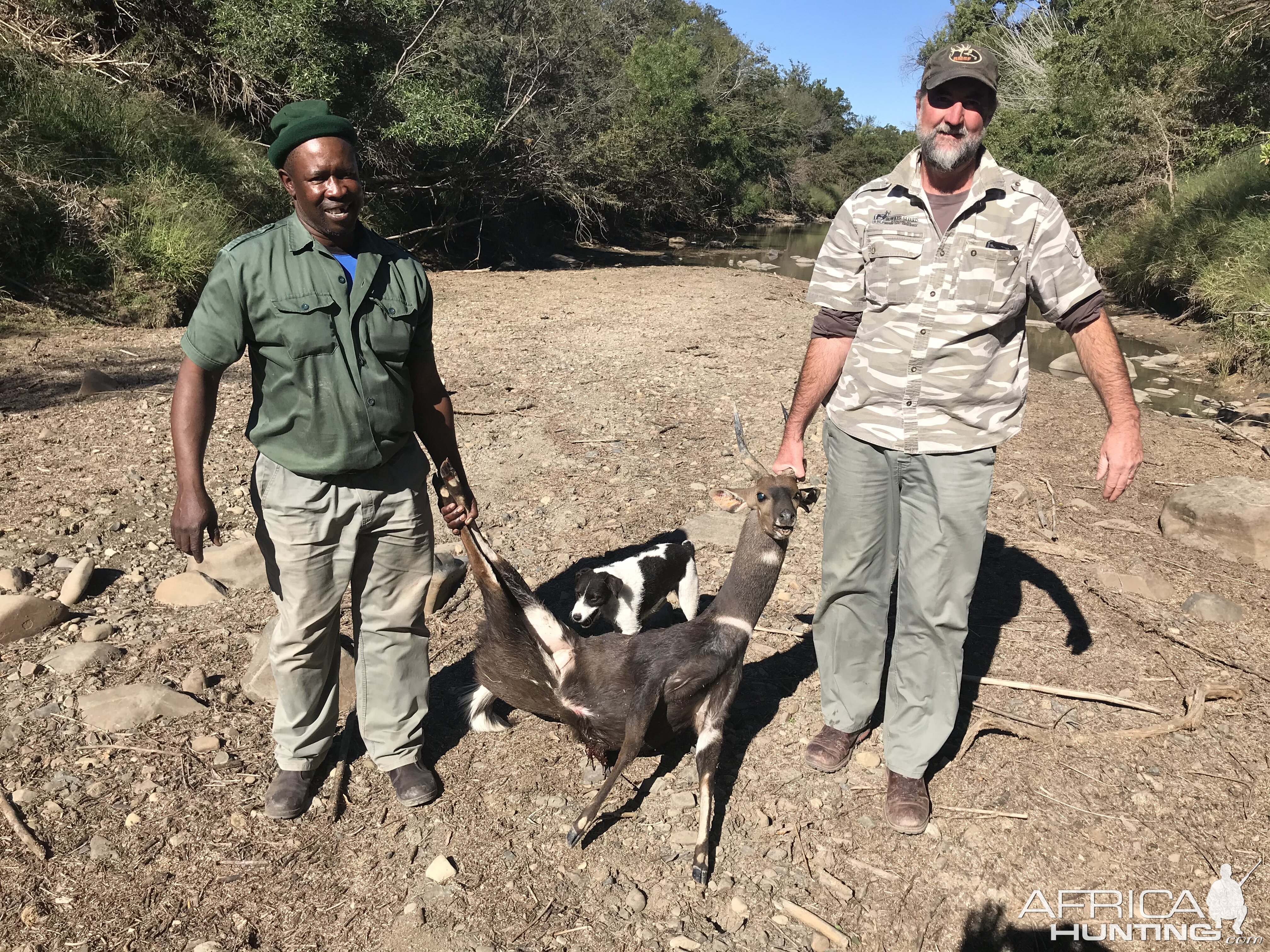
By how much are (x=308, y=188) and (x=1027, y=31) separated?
46.8m

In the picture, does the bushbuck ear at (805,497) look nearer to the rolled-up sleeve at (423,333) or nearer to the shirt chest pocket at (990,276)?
the shirt chest pocket at (990,276)

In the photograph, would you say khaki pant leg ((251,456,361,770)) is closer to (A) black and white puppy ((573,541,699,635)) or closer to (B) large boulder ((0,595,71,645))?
(A) black and white puppy ((573,541,699,635))

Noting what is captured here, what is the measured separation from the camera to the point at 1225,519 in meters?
6.40

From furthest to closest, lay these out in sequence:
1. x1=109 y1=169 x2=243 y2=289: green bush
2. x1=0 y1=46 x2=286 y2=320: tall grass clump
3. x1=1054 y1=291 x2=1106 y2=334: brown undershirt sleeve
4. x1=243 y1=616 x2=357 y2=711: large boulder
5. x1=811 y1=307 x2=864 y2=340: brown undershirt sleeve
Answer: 1. x1=109 y1=169 x2=243 y2=289: green bush
2. x1=0 y1=46 x2=286 y2=320: tall grass clump
3. x1=243 y1=616 x2=357 y2=711: large boulder
4. x1=811 y1=307 x2=864 y2=340: brown undershirt sleeve
5. x1=1054 y1=291 x2=1106 y2=334: brown undershirt sleeve

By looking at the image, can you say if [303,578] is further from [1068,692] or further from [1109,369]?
[1068,692]

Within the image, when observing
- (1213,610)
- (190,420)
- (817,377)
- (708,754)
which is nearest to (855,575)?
(817,377)

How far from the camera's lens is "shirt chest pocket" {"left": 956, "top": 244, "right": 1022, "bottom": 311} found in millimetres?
3320

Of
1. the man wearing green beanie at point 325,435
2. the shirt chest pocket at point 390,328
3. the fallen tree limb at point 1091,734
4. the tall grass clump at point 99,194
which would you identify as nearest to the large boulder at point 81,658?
the man wearing green beanie at point 325,435

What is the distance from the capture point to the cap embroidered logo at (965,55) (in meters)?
3.26

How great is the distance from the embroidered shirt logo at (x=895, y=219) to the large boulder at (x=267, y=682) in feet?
10.2

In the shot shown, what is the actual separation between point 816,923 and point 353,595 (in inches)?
85.8

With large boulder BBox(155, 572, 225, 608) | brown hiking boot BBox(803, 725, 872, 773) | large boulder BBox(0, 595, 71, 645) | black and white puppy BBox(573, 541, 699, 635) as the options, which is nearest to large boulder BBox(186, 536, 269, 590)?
large boulder BBox(155, 572, 225, 608)

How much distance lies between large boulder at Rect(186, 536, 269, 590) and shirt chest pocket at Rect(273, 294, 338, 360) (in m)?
2.59

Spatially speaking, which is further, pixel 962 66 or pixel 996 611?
pixel 996 611
